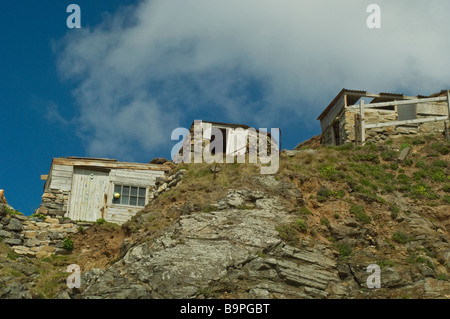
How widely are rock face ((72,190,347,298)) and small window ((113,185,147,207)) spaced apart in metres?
7.42

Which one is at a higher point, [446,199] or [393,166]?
[393,166]

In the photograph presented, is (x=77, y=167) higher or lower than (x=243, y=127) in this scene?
lower

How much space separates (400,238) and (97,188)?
51.9 feet

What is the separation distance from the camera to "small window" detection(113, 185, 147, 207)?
3259 centimetres

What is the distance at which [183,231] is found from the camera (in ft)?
81.8

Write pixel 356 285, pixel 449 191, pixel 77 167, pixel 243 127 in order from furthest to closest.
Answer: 1. pixel 243 127
2. pixel 77 167
3. pixel 449 191
4. pixel 356 285

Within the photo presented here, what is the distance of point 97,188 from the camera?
107ft

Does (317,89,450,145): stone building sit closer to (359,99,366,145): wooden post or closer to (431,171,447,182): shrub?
(359,99,366,145): wooden post

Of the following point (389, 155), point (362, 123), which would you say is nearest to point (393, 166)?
point (389, 155)

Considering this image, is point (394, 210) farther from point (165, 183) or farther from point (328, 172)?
point (165, 183)

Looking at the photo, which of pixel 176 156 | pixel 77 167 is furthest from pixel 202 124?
pixel 77 167

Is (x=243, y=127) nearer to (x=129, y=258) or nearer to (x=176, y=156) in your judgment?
(x=176, y=156)
